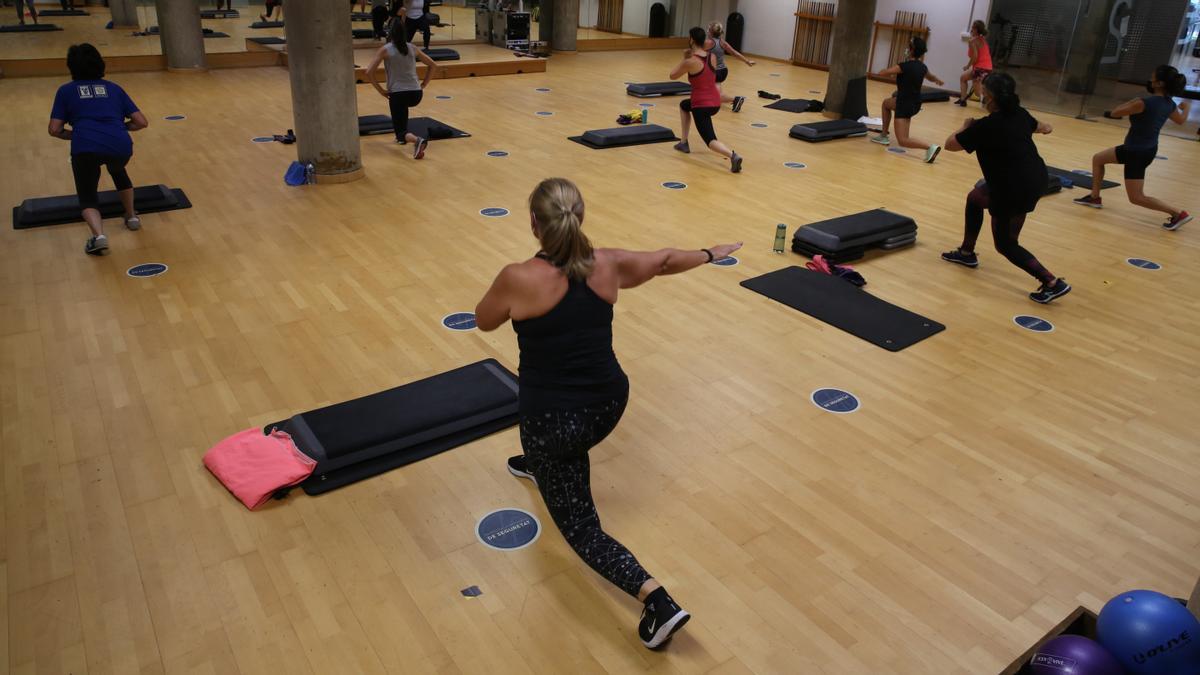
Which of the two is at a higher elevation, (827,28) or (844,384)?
(827,28)

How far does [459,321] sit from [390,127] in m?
4.71

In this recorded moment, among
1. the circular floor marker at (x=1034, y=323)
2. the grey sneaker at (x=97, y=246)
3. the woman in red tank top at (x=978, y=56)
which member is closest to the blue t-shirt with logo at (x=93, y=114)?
the grey sneaker at (x=97, y=246)

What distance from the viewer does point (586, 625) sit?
256 centimetres

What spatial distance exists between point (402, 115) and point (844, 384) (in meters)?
5.37

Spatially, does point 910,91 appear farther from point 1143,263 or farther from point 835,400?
point 835,400

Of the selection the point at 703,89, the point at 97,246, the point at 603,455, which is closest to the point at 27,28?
the point at 97,246

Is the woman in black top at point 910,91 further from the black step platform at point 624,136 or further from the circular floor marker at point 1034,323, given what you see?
the circular floor marker at point 1034,323

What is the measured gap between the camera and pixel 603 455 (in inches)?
135

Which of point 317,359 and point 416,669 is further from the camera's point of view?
point 317,359

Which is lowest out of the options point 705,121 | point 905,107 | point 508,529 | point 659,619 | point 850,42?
point 508,529

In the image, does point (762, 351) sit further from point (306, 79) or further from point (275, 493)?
point (306, 79)

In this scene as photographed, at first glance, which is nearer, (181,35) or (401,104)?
(401,104)

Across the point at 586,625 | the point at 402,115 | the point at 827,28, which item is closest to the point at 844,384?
the point at 586,625

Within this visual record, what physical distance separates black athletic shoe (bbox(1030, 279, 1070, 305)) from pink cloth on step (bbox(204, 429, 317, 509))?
4323 mm
